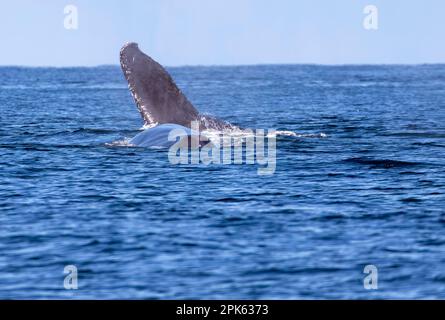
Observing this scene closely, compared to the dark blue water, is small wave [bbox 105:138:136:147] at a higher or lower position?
higher

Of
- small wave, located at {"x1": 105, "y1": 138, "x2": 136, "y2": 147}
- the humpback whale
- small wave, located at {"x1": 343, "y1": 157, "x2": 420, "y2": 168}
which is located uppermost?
the humpback whale

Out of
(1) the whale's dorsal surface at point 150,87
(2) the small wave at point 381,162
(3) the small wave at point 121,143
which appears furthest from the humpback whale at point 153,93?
(2) the small wave at point 381,162

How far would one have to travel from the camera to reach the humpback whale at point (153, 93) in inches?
1208

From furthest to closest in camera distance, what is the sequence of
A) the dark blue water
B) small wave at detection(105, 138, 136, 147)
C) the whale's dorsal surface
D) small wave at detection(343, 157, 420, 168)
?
small wave at detection(105, 138, 136, 147) < the whale's dorsal surface < small wave at detection(343, 157, 420, 168) < the dark blue water

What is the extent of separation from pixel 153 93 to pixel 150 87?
0.70 ft

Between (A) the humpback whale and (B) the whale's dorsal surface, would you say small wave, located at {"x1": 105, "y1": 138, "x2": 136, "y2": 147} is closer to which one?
(A) the humpback whale

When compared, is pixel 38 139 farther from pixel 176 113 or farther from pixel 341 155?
pixel 341 155

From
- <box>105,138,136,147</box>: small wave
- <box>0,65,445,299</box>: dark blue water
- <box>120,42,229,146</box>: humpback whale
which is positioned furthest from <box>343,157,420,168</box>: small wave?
<box>105,138,136,147</box>: small wave

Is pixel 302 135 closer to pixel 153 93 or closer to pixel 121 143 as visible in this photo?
pixel 121 143

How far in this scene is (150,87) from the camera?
3069cm

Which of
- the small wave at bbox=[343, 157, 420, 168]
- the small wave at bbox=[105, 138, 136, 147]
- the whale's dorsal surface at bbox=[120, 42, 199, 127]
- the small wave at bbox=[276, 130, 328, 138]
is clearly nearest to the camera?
the small wave at bbox=[343, 157, 420, 168]

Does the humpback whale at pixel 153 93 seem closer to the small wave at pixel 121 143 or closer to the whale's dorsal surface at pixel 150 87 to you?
the whale's dorsal surface at pixel 150 87

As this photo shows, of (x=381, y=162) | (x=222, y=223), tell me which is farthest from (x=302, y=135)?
(x=222, y=223)

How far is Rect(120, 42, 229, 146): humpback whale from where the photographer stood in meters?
30.7
